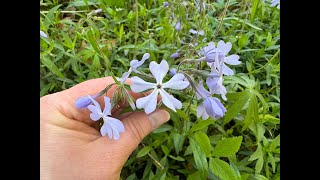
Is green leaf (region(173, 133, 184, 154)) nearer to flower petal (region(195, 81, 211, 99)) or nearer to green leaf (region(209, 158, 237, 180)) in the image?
green leaf (region(209, 158, 237, 180))

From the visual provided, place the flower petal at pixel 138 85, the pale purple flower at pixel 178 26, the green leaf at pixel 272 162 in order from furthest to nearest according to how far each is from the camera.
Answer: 1. the pale purple flower at pixel 178 26
2. the green leaf at pixel 272 162
3. the flower petal at pixel 138 85

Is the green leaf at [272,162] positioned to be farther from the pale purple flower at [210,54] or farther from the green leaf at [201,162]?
the pale purple flower at [210,54]

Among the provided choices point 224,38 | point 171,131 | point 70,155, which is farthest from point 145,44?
point 70,155

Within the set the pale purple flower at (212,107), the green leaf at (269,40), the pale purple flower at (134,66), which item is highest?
the pale purple flower at (134,66)

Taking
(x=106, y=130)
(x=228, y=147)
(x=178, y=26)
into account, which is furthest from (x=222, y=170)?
(x=178, y=26)

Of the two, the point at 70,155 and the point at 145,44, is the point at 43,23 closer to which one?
the point at 145,44

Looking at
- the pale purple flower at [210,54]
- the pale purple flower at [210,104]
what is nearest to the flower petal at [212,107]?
the pale purple flower at [210,104]
